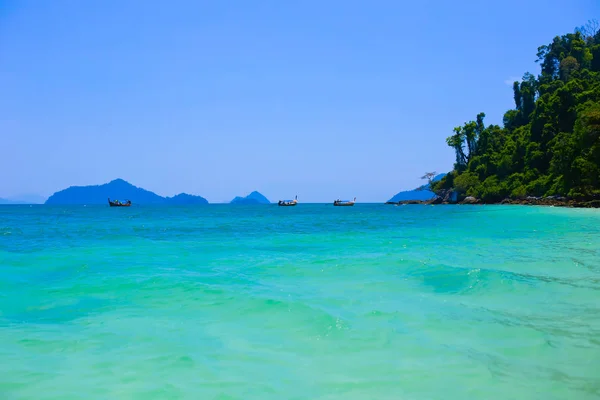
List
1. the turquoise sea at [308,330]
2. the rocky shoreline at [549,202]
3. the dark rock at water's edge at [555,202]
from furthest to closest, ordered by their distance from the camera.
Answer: the rocky shoreline at [549,202] → the dark rock at water's edge at [555,202] → the turquoise sea at [308,330]

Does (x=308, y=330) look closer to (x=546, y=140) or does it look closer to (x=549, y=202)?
(x=549, y=202)

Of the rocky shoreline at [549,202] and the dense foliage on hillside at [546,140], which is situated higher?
the dense foliage on hillside at [546,140]

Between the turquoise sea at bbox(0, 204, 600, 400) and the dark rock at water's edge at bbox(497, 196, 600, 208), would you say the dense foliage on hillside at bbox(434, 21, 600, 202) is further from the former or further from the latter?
the turquoise sea at bbox(0, 204, 600, 400)

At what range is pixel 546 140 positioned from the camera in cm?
7375

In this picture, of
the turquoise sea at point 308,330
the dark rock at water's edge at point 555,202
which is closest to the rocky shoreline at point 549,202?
the dark rock at water's edge at point 555,202

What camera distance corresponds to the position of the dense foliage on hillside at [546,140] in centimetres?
5181

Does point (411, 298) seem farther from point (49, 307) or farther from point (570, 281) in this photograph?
point (49, 307)

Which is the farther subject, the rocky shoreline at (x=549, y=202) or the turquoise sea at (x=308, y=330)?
the rocky shoreline at (x=549, y=202)

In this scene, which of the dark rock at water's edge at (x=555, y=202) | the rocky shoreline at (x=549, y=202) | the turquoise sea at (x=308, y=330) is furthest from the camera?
the rocky shoreline at (x=549, y=202)

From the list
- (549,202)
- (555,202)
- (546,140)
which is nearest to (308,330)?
(555,202)

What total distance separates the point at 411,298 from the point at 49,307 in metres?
8.16

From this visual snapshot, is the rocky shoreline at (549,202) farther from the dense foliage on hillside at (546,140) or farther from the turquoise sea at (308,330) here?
the turquoise sea at (308,330)

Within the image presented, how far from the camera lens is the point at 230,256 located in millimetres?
17922

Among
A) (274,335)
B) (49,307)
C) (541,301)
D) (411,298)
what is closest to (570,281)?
(541,301)
